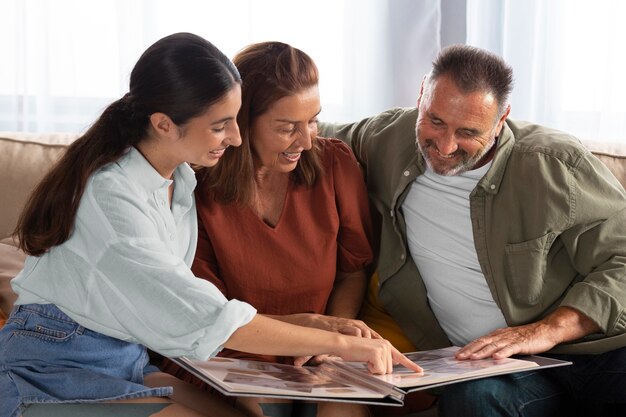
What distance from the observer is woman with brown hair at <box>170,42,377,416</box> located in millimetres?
1996

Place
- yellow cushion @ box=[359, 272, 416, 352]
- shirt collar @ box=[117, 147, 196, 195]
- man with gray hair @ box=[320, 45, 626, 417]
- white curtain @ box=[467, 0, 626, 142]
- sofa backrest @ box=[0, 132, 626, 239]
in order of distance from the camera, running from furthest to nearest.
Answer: white curtain @ box=[467, 0, 626, 142] < sofa backrest @ box=[0, 132, 626, 239] < yellow cushion @ box=[359, 272, 416, 352] < man with gray hair @ box=[320, 45, 626, 417] < shirt collar @ box=[117, 147, 196, 195]

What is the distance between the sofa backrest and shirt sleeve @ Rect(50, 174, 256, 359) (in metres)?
0.86

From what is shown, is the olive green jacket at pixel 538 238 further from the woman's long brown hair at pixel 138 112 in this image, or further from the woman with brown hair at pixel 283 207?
the woman's long brown hair at pixel 138 112

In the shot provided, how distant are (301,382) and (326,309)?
0.54m

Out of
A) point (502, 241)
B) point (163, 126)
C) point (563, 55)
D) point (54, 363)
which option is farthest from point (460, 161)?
point (563, 55)

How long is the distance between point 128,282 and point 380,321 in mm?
898

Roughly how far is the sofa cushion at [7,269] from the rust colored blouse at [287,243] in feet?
1.58

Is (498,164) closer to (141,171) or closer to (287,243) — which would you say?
(287,243)

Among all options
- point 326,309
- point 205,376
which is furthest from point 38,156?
point 205,376

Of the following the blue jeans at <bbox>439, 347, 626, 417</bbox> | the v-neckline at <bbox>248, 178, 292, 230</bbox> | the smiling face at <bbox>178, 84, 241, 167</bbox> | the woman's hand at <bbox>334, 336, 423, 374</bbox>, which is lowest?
the blue jeans at <bbox>439, 347, 626, 417</bbox>

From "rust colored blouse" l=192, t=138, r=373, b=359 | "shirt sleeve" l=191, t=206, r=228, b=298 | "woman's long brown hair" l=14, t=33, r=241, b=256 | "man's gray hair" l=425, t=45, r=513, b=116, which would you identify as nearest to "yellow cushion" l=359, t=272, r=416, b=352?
"rust colored blouse" l=192, t=138, r=373, b=359

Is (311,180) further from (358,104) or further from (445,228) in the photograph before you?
(358,104)

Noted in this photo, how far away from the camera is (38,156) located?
2461 mm

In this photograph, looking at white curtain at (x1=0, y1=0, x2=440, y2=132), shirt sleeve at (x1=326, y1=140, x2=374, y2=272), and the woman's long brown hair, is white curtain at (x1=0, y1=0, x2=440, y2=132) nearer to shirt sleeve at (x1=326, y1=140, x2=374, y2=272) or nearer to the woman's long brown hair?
shirt sleeve at (x1=326, y1=140, x2=374, y2=272)
